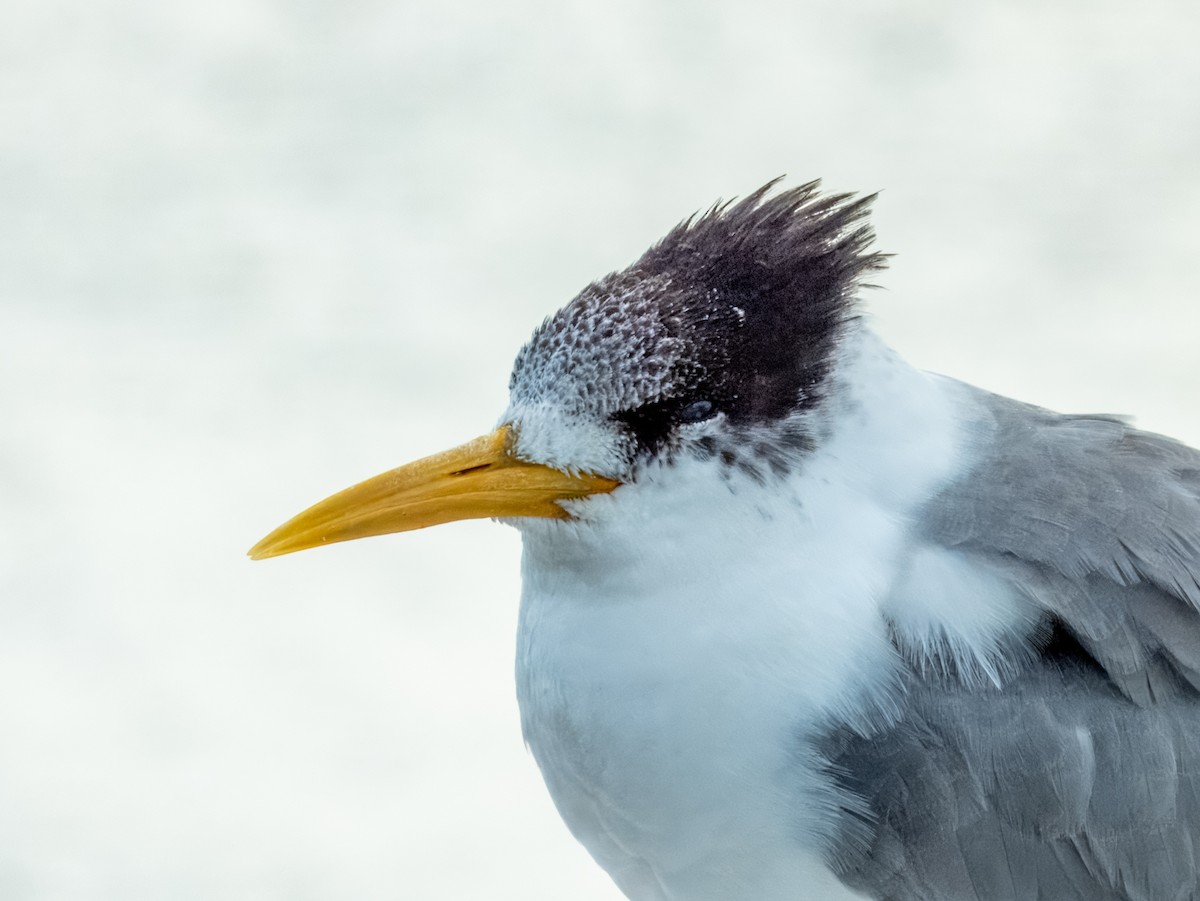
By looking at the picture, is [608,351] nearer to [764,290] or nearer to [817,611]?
[764,290]

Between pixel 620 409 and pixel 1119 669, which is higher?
pixel 620 409

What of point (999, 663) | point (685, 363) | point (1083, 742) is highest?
point (685, 363)

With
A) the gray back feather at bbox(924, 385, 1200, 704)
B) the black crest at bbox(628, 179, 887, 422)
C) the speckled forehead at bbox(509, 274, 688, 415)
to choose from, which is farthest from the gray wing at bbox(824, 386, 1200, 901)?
the speckled forehead at bbox(509, 274, 688, 415)

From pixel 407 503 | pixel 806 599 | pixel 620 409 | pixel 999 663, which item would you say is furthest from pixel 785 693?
pixel 407 503

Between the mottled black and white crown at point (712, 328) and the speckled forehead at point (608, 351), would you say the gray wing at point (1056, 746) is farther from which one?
the speckled forehead at point (608, 351)

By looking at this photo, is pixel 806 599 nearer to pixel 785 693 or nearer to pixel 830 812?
pixel 785 693

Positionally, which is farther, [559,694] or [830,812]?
[559,694]
